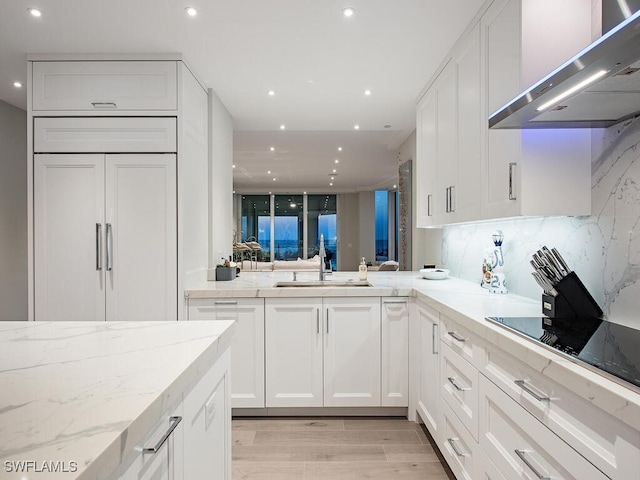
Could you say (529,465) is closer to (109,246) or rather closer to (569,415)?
(569,415)

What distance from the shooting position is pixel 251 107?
374 cm

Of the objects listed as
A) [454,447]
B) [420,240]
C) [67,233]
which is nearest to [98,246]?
[67,233]

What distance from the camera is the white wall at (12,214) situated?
3666mm

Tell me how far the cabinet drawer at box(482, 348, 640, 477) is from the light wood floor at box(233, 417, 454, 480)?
1.13 m

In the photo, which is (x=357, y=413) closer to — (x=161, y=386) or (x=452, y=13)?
(x=161, y=386)

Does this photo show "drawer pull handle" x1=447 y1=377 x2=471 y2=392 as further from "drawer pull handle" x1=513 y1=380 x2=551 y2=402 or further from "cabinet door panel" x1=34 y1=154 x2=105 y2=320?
"cabinet door panel" x1=34 y1=154 x2=105 y2=320

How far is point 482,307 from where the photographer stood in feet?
6.54

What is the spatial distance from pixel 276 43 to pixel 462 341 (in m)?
2.08

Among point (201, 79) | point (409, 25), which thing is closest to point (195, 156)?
point (201, 79)

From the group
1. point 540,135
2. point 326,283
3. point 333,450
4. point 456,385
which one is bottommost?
point 333,450

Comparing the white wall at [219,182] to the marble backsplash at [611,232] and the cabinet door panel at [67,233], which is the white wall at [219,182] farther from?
the marble backsplash at [611,232]

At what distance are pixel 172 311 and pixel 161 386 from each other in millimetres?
2017

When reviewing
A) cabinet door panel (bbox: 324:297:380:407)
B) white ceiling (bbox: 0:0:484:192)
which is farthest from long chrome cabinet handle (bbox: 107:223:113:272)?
cabinet door panel (bbox: 324:297:380:407)

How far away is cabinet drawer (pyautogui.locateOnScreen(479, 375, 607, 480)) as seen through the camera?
1068 millimetres
